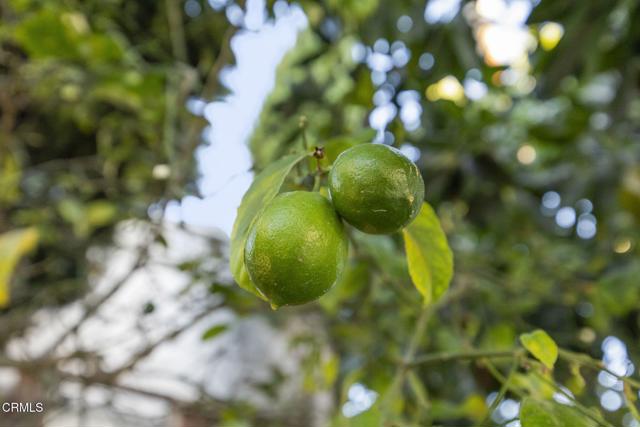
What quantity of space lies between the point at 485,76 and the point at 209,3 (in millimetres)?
712

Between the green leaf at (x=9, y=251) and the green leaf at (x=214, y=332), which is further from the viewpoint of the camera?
the green leaf at (x=214, y=332)

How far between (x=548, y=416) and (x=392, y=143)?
75 centimetres

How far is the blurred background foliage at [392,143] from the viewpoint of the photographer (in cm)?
137

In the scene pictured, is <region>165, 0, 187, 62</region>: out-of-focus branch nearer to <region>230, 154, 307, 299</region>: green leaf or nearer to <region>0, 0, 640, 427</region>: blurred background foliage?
<region>0, 0, 640, 427</region>: blurred background foliage

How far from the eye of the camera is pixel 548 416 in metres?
0.56

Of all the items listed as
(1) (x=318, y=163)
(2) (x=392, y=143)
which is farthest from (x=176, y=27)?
(1) (x=318, y=163)

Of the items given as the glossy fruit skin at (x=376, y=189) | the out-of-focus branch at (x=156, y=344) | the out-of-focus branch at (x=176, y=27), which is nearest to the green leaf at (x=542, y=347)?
the glossy fruit skin at (x=376, y=189)

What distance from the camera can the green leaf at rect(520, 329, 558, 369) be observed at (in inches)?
25.6

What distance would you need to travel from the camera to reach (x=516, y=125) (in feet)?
7.35

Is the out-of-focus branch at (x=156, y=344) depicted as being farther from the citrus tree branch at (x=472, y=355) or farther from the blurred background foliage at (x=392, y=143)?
the citrus tree branch at (x=472, y=355)

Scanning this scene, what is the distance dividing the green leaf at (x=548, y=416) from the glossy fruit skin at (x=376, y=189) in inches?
8.5

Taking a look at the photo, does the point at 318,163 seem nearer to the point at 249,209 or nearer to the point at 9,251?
the point at 249,209

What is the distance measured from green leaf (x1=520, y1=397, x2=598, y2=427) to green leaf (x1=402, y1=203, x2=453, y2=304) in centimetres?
18

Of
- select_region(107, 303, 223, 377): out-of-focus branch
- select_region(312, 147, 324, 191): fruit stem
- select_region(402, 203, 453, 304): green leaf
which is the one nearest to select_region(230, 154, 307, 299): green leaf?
select_region(312, 147, 324, 191): fruit stem
